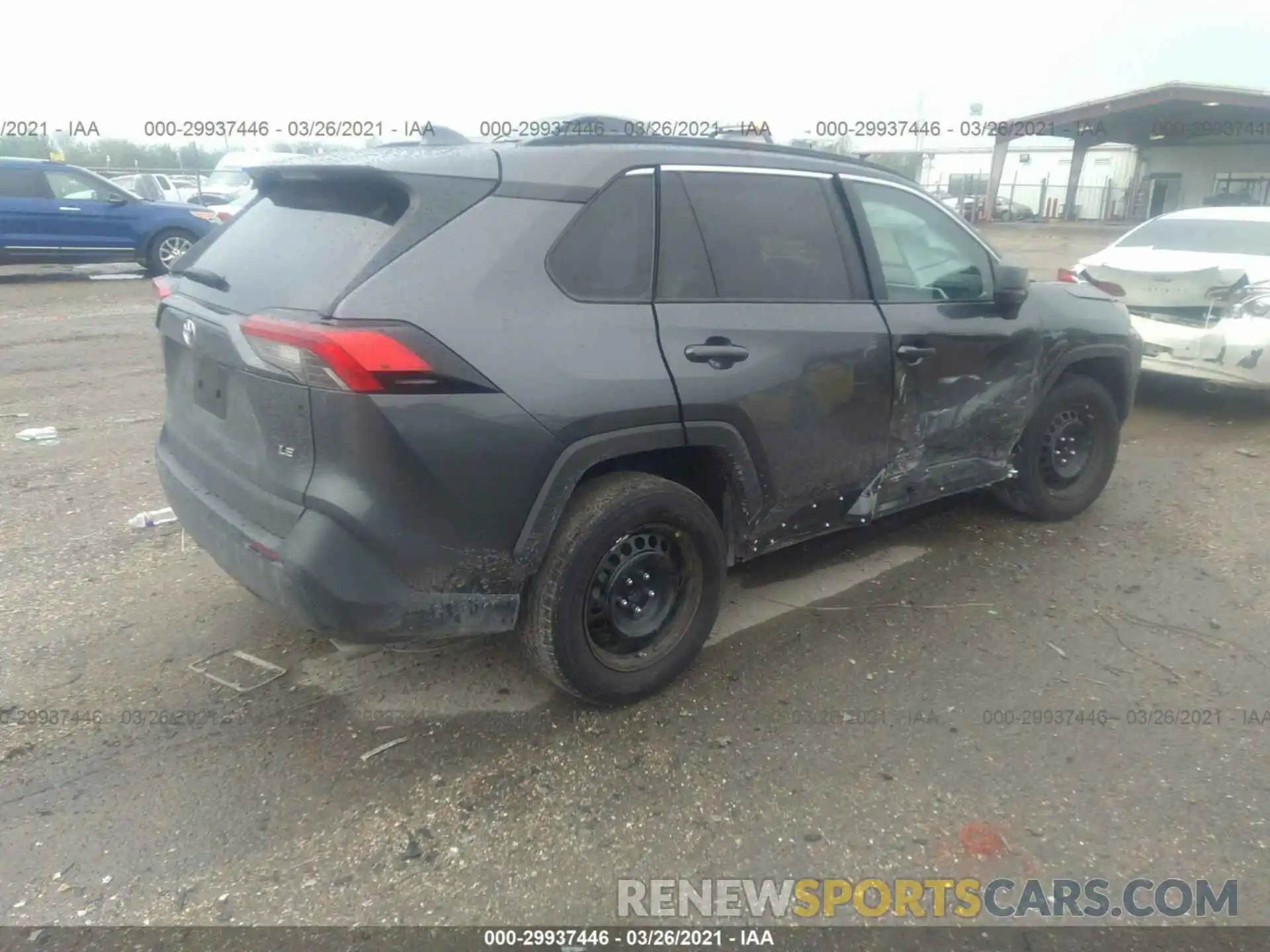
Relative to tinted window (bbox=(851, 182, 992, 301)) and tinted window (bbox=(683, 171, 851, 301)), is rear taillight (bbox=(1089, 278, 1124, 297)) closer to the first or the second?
tinted window (bbox=(851, 182, 992, 301))

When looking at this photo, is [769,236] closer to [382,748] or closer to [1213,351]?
[382,748]

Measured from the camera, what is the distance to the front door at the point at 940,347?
3787 mm

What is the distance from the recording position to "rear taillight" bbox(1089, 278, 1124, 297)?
7004 mm

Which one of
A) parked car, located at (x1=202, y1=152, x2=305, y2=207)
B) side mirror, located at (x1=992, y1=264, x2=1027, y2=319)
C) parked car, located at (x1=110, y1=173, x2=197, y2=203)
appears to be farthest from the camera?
parked car, located at (x1=202, y1=152, x2=305, y2=207)

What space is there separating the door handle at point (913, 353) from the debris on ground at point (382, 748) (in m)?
2.37

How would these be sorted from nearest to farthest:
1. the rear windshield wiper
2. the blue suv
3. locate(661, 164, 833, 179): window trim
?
1. the rear windshield wiper
2. locate(661, 164, 833, 179): window trim
3. the blue suv

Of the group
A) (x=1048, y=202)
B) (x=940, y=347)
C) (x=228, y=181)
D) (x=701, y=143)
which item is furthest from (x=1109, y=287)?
(x=1048, y=202)

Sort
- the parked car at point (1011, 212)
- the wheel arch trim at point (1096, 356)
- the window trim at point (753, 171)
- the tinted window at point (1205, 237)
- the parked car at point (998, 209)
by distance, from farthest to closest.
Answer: the parked car at point (1011, 212) → the parked car at point (998, 209) → the tinted window at point (1205, 237) → the wheel arch trim at point (1096, 356) → the window trim at point (753, 171)

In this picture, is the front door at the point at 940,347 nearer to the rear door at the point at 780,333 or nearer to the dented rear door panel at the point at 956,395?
the dented rear door panel at the point at 956,395

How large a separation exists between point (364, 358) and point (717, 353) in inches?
47.7

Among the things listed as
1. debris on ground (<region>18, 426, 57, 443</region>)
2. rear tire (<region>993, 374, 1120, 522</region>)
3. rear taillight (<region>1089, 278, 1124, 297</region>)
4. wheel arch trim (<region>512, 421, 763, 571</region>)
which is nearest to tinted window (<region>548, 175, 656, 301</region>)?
wheel arch trim (<region>512, 421, 763, 571</region>)

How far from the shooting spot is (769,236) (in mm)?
3447

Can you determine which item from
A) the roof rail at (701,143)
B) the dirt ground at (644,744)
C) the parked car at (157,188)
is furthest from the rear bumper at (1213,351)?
the parked car at (157,188)

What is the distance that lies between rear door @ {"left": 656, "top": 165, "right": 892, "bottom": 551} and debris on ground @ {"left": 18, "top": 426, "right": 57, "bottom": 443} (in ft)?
16.2
